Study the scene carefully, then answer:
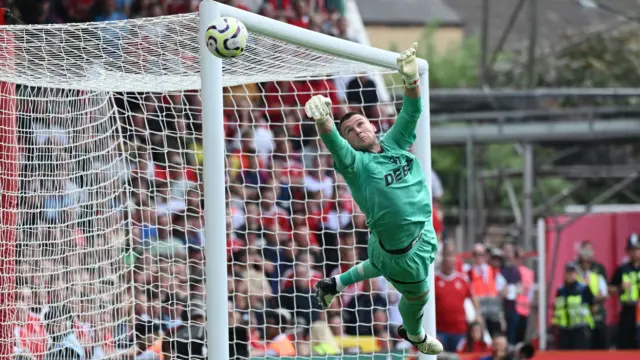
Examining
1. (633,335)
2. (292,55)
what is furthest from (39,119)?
(633,335)

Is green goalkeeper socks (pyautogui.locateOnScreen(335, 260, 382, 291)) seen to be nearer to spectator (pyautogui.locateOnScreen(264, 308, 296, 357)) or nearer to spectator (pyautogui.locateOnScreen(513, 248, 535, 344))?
spectator (pyautogui.locateOnScreen(264, 308, 296, 357))

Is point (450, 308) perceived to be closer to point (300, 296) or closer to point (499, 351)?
point (499, 351)

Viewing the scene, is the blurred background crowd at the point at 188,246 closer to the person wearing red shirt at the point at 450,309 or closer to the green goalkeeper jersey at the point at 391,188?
the person wearing red shirt at the point at 450,309

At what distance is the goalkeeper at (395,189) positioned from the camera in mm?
6492

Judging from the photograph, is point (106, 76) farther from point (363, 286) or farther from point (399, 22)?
point (399, 22)

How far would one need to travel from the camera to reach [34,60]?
311 inches

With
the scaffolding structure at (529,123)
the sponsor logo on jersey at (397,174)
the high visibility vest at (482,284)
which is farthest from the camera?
the scaffolding structure at (529,123)

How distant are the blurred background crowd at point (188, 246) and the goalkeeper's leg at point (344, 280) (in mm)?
1747

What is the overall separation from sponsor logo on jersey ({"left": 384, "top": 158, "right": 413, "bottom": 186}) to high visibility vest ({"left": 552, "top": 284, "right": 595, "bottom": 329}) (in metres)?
9.74

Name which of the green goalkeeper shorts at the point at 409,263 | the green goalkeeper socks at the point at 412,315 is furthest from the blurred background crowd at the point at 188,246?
the green goalkeeper shorts at the point at 409,263

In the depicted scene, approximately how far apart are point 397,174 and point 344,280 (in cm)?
86

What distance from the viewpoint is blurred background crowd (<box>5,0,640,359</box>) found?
8914mm

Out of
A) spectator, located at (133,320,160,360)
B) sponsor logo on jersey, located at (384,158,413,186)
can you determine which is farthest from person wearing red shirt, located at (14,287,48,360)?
sponsor logo on jersey, located at (384,158,413,186)

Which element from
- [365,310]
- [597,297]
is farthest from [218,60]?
[597,297]
